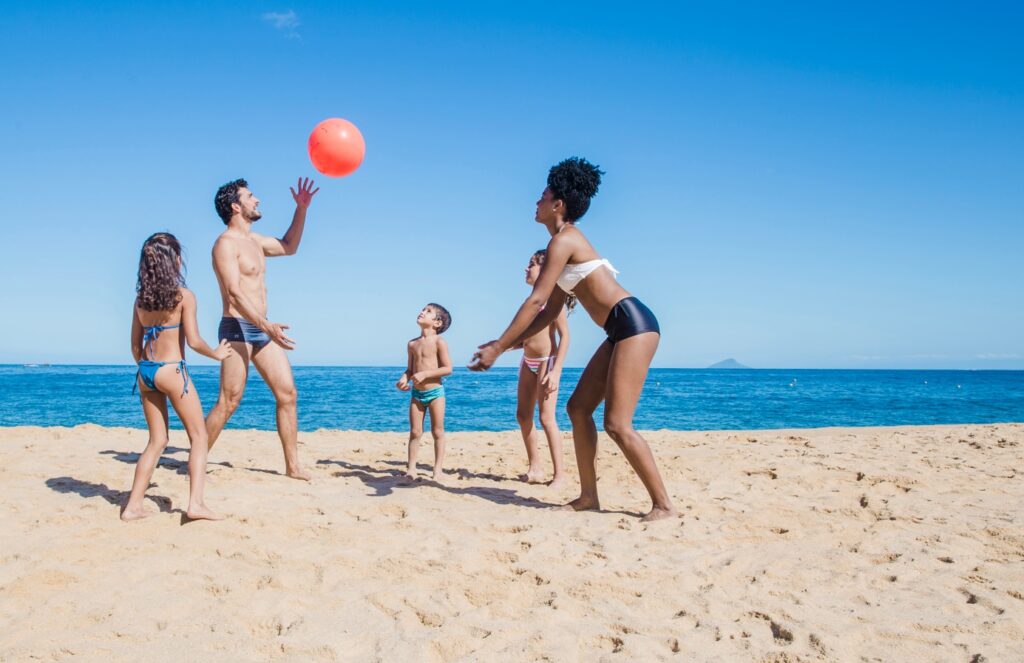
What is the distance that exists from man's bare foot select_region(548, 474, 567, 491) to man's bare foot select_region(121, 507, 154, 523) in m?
3.15

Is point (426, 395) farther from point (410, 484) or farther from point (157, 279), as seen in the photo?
point (157, 279)

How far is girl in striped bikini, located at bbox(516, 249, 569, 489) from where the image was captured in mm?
6020

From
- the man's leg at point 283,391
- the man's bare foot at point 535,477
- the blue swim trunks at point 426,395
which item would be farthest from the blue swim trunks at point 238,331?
the man's bare foot at point 535,477

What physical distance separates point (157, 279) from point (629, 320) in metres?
3.05

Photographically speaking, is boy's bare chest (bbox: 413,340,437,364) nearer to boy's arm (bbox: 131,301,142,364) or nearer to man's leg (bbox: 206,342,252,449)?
man's leg (bbox: 206,342,252,449)

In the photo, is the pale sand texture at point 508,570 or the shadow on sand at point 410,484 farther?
the shadow on sand at point 410,484

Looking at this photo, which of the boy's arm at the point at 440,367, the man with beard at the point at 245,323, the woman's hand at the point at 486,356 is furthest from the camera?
the boy's arm at the point at 440,367

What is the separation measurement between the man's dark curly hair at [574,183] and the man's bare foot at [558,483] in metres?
2.47

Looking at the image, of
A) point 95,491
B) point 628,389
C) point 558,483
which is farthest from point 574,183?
point 95,491

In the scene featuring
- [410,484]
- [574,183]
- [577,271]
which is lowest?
[410,484]

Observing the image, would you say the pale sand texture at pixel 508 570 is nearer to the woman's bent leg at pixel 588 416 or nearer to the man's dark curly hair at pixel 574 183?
the woman's bent leg at pixel 588 416

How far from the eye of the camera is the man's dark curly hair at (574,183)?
15.6 ft

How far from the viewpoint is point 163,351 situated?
4.50 meters

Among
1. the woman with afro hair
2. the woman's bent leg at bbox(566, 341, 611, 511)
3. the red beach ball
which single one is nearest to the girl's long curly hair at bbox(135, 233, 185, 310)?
the red beach ball
